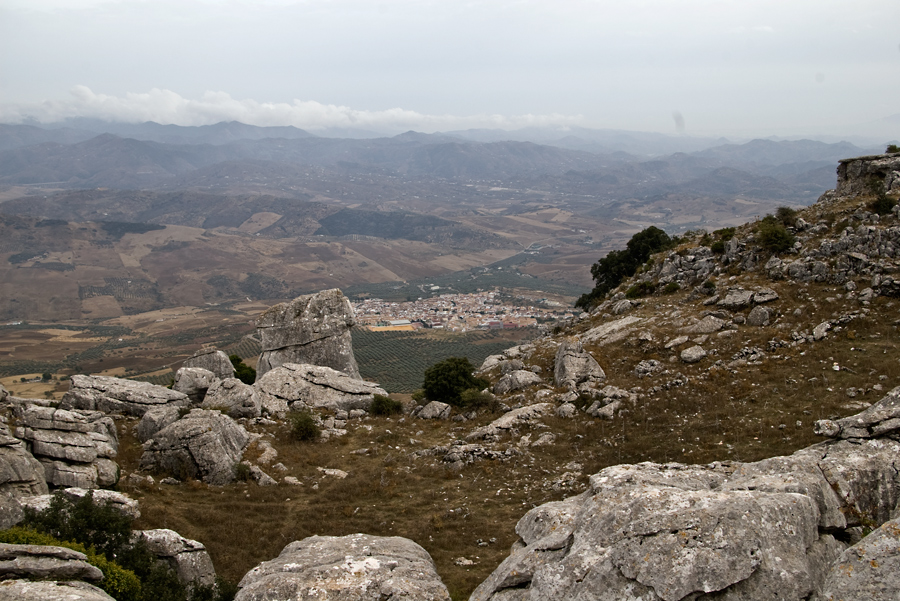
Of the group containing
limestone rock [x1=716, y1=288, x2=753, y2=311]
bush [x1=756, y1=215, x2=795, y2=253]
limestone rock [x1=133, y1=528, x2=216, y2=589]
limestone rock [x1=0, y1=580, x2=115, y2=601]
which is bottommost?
limestone rock [x1=133, y1=528, x2=216, y2=589]

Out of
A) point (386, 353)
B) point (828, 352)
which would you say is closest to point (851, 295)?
point (828, 352)

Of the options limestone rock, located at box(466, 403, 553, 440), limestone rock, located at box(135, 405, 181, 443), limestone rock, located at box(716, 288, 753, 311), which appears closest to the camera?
limestone rock, located at box(135, 405, 181, 443)

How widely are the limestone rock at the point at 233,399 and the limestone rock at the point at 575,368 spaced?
53.9ft

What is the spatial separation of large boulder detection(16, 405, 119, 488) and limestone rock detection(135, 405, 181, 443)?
4.29 metres

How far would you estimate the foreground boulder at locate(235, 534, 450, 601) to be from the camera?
10.2 meters

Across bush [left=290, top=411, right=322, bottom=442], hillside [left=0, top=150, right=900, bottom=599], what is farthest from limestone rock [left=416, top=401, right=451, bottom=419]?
bush [left=290, top=411, right=322, bottom=442]

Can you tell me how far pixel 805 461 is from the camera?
32.3 feet

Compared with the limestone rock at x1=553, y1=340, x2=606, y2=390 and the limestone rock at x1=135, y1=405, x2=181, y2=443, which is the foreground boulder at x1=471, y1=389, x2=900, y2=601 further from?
the limestone rock at x1=135, y1=405, x2=181, y2=443

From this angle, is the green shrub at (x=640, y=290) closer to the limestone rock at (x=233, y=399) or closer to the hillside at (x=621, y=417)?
the hillside at (x=621, y=417)

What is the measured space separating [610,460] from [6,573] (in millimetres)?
17195

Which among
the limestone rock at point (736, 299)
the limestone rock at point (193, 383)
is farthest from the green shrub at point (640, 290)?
the limestone rock at point (193, 383)

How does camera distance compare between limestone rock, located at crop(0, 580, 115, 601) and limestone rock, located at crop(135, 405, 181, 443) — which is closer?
limestone rock, located at crop(0, 580, 115, 601)

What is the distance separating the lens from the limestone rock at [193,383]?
29719 millimetres

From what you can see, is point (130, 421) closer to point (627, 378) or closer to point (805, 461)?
point (627, 378)
